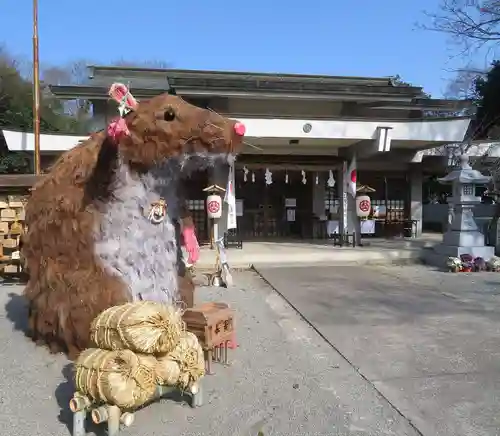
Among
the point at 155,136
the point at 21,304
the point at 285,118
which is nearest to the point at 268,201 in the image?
the point at 285,118

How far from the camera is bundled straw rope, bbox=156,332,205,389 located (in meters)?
3.04

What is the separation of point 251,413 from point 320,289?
15.9ft

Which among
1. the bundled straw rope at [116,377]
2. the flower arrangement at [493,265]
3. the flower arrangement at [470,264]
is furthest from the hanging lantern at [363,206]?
the bundled straw rope at [116,377]

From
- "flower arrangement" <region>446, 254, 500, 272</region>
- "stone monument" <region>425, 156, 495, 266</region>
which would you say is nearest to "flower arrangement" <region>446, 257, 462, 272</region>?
"flower arrangement" <region>446, 254, 500, 272</region>

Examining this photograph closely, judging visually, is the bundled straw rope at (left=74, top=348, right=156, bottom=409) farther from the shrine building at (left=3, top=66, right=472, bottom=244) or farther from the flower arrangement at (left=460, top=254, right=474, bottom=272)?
the flower arrangement at (left=460, top=254, right=474, bottom=272)

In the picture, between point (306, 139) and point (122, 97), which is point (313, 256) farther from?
point (122, 97)

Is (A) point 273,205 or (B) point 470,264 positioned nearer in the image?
(B) point 470,264

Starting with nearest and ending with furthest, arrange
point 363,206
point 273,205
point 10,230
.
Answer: point 10,230, point 363,206, point 273,205

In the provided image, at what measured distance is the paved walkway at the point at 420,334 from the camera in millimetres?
3439

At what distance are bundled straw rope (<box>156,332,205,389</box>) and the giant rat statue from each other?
780 mm

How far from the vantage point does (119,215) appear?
12.6 ft

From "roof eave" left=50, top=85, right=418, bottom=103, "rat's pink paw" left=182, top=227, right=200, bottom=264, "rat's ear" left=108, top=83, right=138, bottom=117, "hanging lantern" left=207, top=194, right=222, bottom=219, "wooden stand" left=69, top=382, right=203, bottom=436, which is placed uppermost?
"roof eave" left=50, top=85, right=418, bottom=103

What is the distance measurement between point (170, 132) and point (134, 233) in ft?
2.96

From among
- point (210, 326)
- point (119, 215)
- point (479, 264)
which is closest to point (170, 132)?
point (119, 215)
